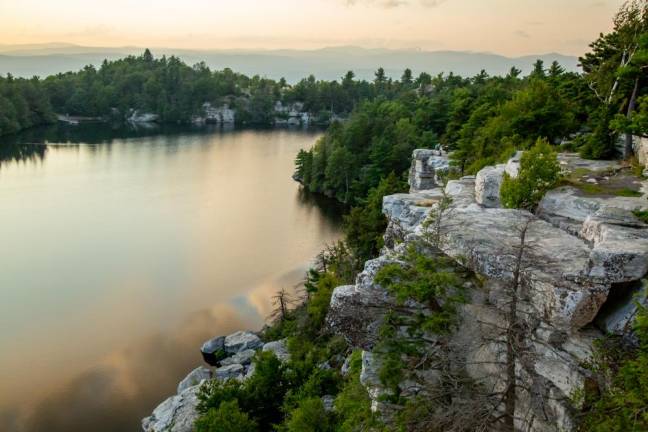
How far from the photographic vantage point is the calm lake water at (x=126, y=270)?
21156 millimetres

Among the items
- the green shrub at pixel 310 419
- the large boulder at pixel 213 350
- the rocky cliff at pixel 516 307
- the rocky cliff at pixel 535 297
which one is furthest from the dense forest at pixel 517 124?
the large boulder at pixel 213 350

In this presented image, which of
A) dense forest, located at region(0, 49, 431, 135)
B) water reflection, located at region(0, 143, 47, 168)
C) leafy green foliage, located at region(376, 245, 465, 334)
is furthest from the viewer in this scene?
dense forest, located at region(0, 49, 431, 135)

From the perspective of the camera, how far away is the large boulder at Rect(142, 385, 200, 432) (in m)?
16.5

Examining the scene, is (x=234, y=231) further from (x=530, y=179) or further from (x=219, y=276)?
(x=530, y=179)

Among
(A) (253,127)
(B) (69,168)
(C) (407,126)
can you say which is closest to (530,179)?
(C) (407,126)

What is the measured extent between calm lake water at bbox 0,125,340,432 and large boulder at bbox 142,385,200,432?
1.50 metres

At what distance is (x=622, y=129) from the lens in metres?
13.1

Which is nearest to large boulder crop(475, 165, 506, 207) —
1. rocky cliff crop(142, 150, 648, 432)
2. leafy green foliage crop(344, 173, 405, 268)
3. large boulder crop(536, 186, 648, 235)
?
rocky cliff crop(142, 150, 648, 432)

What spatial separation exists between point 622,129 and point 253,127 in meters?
100

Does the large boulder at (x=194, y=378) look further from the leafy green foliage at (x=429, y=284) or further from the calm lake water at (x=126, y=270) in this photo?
the leafy green foliage at (x=429, y=284)

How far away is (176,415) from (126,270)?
16.6 metres

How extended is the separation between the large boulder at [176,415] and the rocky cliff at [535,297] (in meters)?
8.96

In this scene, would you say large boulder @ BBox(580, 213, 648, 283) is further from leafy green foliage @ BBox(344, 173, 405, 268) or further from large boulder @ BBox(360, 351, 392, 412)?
leafy green foliage @ BBox(344, 173, 405, 268)

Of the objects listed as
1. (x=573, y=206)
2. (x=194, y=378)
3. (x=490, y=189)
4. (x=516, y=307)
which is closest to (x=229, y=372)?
(x=194, y=378)
